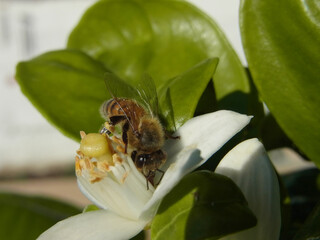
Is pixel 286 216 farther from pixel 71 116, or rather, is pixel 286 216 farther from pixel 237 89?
pixel 71 116

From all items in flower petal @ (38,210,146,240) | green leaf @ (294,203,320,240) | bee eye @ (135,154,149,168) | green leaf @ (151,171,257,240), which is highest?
green leaf @ (151,171,257,240)

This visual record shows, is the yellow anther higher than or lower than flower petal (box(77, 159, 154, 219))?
higher

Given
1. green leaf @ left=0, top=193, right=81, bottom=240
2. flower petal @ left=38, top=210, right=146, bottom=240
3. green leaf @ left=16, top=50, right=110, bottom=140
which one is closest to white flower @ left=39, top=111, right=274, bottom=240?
flower petal @ left=38, top=210, right=146, bottom=240

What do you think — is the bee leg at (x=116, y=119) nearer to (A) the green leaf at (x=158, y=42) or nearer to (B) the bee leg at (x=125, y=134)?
(B) the bee leg at (x=125, y=134)

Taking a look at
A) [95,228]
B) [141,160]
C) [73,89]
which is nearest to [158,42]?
[73,89]

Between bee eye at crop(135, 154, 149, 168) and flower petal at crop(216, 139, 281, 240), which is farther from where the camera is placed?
bee eye at crop(135, 154, 149, 168)

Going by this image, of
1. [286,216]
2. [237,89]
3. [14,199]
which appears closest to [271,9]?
[237,89]

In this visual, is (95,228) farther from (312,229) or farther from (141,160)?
(312,229)

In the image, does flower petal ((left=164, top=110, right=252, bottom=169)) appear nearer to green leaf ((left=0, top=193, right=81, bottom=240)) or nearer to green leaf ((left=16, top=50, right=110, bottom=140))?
green leaf ((left=16, top=50, right=110, bottom=140))
